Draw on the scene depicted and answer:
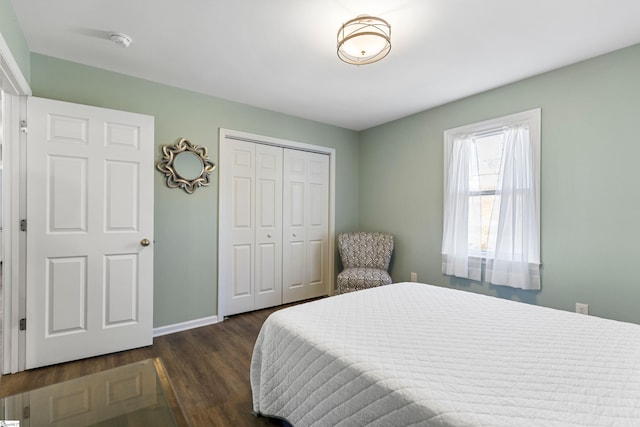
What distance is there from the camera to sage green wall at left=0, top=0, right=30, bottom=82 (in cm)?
164

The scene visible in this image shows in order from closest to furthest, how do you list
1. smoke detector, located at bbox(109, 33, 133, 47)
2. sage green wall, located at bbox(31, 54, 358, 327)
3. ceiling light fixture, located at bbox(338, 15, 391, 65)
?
1. ceiling light fixture, located at bbox(338, 15, 391, 65)
2. smoke detector, located at bbox(109, 33, 133, 47)
3. sage green wall, located at bbox(31, 54, 358, 327)

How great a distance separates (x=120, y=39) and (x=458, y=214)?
3.23 metres

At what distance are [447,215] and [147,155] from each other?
2.95 metres


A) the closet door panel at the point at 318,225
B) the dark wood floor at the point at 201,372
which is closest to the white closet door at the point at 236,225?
the dark wood floor at the point at 201,372

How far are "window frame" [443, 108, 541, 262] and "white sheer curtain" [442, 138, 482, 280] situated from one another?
31mm

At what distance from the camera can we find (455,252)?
3129mm

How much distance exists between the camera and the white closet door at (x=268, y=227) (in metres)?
3.49

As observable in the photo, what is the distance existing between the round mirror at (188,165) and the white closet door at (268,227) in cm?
70

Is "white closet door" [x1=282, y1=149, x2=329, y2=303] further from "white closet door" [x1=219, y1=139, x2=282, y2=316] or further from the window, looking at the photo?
the window

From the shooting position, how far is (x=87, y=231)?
2318mm

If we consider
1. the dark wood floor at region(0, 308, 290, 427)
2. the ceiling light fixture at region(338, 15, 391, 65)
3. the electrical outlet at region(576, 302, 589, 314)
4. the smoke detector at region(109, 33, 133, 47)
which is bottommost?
the dark wood floor at region(0, 308, 290, 427)

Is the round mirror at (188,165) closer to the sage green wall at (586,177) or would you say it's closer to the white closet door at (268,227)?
the white closet door at (268,227)

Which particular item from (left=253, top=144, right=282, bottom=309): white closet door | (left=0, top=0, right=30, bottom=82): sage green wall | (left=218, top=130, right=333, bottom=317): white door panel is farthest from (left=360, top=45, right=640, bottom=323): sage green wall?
(left=0, top=0, right=30, bottom=82): sage green wall

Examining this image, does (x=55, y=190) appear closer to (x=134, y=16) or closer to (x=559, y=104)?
(x=134, y=16)
